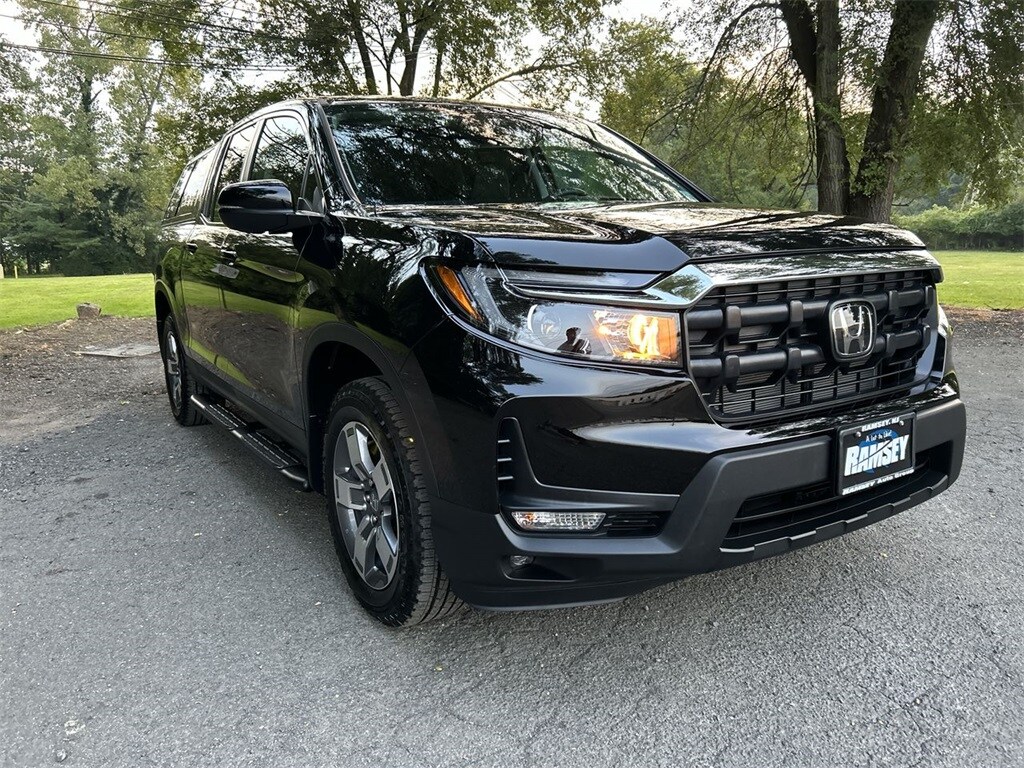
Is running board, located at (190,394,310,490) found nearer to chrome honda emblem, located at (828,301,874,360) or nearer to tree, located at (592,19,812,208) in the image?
chrome honda emblem, located at (828,301,874,360)

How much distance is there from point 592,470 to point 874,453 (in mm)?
917

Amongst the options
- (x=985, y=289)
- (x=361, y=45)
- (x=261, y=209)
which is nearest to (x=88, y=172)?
(x=361, y=45)

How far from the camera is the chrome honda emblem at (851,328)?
2.24 metres

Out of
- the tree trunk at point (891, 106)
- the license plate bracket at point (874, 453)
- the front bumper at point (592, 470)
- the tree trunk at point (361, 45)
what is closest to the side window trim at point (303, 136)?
the front bumper at point (592, 470)

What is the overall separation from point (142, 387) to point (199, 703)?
5601 mm

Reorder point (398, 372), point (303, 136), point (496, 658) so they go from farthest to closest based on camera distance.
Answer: point (303, 136) < point (496, 658) < point (398, 372)

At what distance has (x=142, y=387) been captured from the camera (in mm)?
7141

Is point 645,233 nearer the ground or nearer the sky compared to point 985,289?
nearer the sky

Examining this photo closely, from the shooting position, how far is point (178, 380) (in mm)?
5352

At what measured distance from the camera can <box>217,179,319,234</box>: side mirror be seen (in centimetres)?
273

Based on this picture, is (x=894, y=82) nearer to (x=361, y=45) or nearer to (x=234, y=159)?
(x=234, y=159)

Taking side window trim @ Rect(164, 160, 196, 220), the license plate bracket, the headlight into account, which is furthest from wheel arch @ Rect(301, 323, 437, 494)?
side window trim @ Rect(164, 160, 196, 220)

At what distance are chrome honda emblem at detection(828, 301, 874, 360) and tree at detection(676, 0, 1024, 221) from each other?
8.81 metres

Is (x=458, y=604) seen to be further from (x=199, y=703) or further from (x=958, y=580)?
(x=958, y=580)
